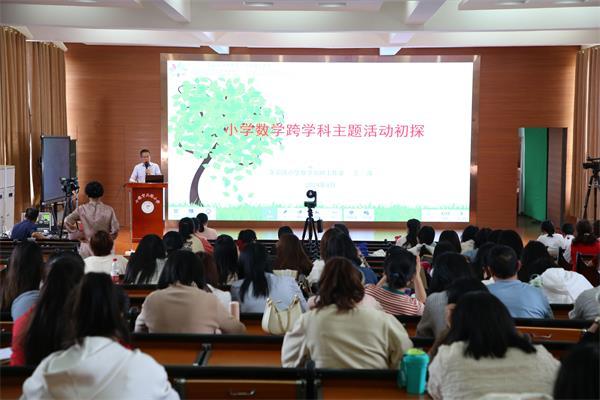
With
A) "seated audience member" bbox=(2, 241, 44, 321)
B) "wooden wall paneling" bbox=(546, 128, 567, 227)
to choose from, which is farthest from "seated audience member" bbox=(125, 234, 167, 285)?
"wooden wall paneling" bbox=(546, 128, 567, 227)

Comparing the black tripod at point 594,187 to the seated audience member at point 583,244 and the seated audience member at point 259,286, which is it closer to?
the seated audience member at point 583,244

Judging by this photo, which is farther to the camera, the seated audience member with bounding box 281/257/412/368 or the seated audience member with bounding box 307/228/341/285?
the seated audience member with bounding box 307/228/341/285

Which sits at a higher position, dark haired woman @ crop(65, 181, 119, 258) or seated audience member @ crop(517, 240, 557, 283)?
dark haired woman @ crop(65, 181, 119, 258)

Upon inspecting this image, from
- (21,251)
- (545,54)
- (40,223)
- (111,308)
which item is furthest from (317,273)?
(545,54)

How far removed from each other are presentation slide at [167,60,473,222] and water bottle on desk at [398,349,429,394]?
31.5 ft

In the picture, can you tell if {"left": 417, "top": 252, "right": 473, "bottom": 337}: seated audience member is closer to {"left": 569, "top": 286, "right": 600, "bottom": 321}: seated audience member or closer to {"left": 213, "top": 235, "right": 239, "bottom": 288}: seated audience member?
{"left": 569, "top": 286, "right": 600, "bottom": 321}: seated audience member

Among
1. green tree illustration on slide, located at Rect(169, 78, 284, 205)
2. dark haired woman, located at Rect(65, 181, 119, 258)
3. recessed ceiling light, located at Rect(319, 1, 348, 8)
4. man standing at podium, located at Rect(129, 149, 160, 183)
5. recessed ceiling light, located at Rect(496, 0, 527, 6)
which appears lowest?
dark haired woman, located at Rect(65, 181, 119, 258)

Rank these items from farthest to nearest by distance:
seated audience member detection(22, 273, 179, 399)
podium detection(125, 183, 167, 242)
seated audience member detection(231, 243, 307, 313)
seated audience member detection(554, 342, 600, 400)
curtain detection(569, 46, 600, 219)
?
curtain detection(569, 46, 600, 219) < podium detection(125, 183, 167, 242) < seated audience member detection(231, 243, 307, 313) < seated audience member detection(22, 273, 179, 399) < seated audience member detection(554, 342, 600, 400)

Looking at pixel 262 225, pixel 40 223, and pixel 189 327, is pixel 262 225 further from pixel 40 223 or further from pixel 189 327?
pixel 189 327

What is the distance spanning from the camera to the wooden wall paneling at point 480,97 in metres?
12.6

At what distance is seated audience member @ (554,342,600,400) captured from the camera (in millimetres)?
1708

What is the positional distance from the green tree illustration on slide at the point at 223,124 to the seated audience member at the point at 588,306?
27.9 ft

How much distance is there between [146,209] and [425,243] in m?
4.89

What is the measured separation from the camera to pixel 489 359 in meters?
2.45
